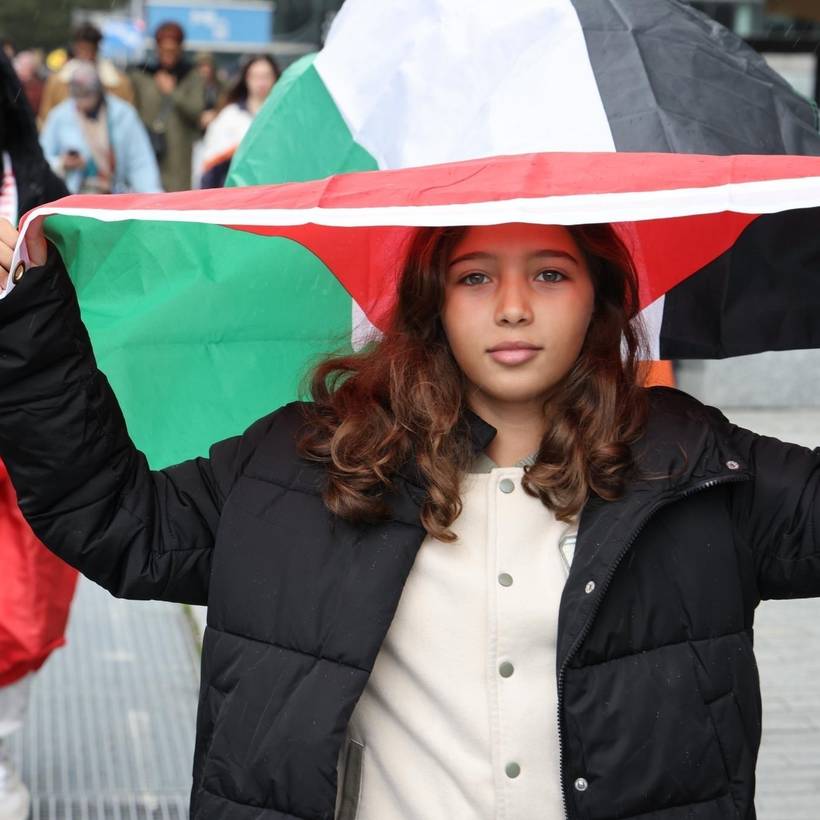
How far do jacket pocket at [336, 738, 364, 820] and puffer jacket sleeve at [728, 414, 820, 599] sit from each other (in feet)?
2.19

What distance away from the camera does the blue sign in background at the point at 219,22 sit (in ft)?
78.0

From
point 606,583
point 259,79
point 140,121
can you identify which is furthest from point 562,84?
point 140,121

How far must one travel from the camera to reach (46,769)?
4648mm

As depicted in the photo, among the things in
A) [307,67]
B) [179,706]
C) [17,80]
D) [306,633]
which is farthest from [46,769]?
[306,633]

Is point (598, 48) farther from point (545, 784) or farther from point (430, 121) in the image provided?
point (545, 784)

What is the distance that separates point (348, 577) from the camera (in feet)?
7.65

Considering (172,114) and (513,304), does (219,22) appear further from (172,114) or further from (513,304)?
(513,304)

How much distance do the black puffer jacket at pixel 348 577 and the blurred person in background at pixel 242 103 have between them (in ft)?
22.1

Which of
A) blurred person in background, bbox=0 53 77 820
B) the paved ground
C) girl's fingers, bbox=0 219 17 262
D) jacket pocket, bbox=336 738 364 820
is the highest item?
girl's fingers, bbox=0 219 17 262

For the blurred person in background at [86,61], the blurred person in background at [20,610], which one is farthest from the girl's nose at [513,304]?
the blurred person in background at [86,61]

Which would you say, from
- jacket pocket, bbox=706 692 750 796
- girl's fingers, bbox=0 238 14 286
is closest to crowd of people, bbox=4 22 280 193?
girl's fingers, bbox=0 238 14 286

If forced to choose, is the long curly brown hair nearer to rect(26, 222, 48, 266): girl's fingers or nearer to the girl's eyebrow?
the girl's eyebrow

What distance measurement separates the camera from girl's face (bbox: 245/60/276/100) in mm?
9688

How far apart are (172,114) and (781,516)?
10656 mm
